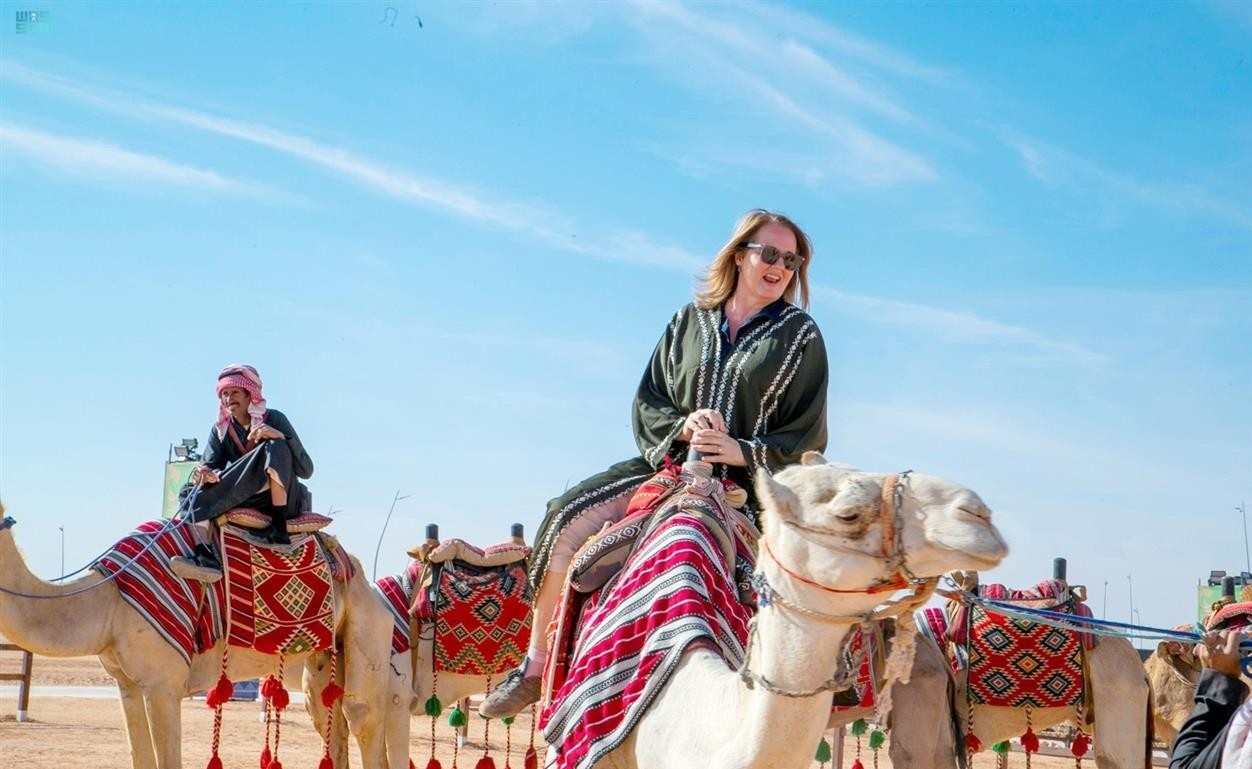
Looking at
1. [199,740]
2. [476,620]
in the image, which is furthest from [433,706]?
[199,740]

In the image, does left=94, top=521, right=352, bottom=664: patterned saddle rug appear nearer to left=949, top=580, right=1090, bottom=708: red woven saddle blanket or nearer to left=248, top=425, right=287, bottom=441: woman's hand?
left=248, top=425, right=287, bottom=441: woman's hand

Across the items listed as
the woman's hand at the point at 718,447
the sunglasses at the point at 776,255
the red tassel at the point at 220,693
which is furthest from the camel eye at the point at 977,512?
the red tassel at the point at 220,693

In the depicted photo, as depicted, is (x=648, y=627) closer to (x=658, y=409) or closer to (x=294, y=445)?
(x=658, y=409)

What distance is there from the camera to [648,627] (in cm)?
464

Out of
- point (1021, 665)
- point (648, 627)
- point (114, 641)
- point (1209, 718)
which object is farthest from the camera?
point (1021, 665)

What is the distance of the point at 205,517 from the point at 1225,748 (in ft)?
23.0

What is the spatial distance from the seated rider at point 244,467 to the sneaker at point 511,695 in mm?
4366

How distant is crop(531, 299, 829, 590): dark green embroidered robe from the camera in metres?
5.77

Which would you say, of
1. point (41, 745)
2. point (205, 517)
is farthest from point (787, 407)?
point (41, 745)

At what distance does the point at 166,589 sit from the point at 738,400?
5.26 metres

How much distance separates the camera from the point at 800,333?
589 centimetres

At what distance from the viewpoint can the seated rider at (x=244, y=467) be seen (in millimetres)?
9688

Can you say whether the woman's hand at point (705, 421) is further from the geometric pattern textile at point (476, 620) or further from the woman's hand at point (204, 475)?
the geometric pattern textile at point (476, 620)

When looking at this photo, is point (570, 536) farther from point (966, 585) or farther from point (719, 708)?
point (966, 585)
